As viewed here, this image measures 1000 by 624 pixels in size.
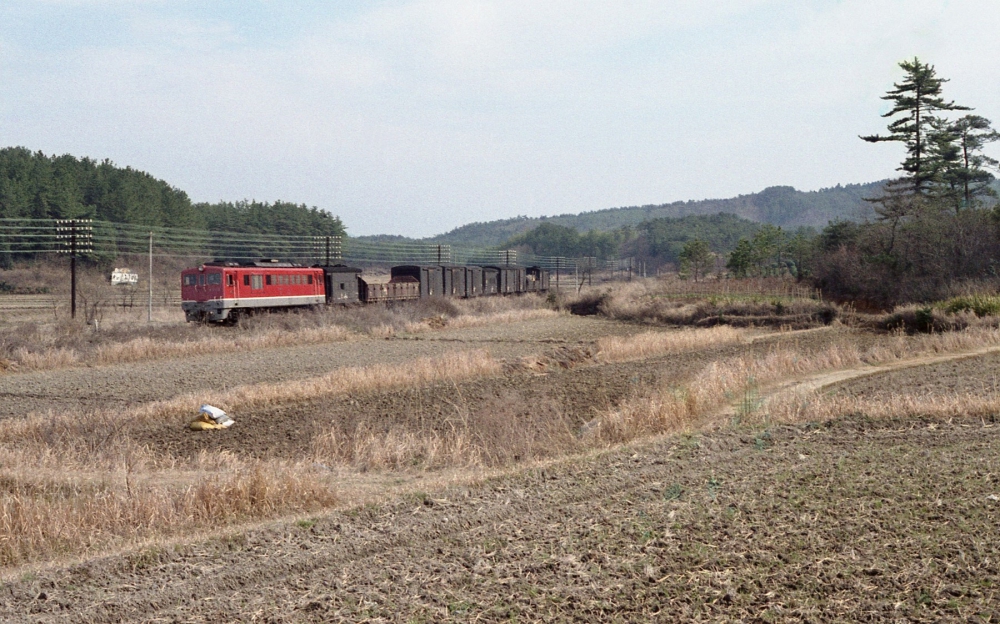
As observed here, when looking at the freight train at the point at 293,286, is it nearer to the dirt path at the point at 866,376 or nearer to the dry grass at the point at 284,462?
the dry grass at the point at 284,462

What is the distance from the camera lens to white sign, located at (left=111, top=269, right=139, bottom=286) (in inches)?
2288

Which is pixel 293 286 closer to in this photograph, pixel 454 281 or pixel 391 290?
pixel 391 290

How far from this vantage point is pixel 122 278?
2331 inches

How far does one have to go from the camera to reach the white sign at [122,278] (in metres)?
58.1

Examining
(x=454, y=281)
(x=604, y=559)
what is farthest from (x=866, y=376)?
(x=454, y=281)

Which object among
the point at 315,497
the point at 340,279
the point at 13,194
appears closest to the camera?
the point at 315,497

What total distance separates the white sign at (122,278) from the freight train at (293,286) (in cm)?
2206

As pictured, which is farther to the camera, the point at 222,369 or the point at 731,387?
the point at 222,369

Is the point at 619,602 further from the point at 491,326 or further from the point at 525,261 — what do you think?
the point at 525,261

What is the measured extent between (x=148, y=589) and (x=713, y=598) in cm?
412

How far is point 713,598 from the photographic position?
5707mm

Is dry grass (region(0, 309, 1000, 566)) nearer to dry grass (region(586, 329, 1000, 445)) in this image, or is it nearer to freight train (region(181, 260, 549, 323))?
dry grass (region(586, 329, 1000, 445))

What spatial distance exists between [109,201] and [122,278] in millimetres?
14230

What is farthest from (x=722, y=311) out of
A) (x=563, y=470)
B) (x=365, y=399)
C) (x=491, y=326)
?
(x=563, y=470)
